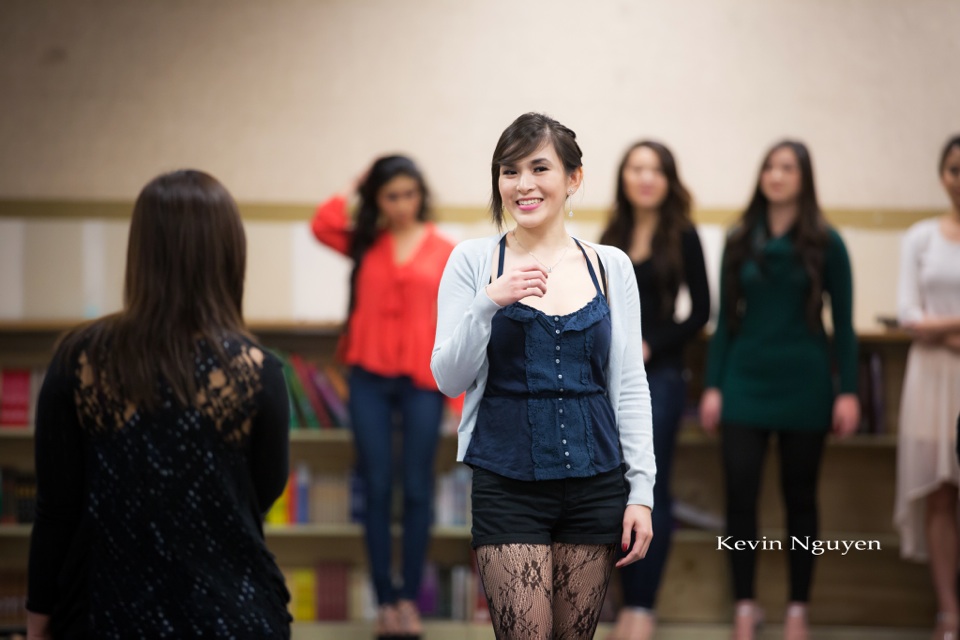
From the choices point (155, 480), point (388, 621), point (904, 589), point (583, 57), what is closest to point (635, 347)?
point (155, 480)

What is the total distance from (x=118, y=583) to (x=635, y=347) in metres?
0.93

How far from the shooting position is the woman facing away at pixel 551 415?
5.47 feet

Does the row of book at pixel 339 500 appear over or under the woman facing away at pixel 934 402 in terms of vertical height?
under

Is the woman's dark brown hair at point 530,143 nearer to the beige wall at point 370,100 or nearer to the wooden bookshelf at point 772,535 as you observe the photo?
the wooden bookshelf at point 772,535

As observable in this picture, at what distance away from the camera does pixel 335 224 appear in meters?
3.74

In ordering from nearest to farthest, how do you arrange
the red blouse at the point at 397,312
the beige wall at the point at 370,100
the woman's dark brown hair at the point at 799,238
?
the woman's dark brown hair at the point at 799,238, the red blouse at the point at 397,312, the beige wall at the point at 370,100

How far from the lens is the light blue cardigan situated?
165 centimetres

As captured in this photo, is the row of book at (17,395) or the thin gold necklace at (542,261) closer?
the thin gold necklace at (542,261)

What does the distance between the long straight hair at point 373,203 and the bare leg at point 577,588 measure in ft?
6.87

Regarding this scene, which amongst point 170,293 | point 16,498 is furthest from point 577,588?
point 16,498

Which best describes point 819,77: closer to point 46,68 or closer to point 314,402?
point 314,402

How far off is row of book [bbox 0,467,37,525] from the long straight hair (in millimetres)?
1494

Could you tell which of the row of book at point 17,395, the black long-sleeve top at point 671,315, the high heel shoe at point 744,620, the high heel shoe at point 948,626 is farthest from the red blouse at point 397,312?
the high heel shoe at point 948,626

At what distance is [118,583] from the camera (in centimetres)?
157
